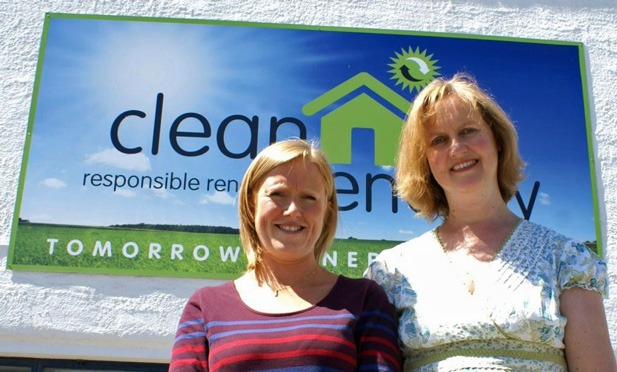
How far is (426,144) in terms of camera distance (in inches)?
80.1

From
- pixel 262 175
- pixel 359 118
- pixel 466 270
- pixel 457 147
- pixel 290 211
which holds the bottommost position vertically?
pixel 466 270

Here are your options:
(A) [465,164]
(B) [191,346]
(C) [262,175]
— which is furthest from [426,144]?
(B) [191,346]

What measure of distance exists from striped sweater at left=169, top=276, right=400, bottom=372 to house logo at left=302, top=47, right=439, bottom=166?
2046 mm

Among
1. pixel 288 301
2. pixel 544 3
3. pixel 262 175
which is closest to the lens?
pixel 288 301

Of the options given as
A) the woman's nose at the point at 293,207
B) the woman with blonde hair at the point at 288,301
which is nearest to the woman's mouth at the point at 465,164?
the woman with blonde hair at the point at 288,301

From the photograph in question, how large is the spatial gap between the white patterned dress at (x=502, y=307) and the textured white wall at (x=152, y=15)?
6.34ft

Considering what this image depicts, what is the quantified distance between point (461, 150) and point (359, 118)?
1971 mm

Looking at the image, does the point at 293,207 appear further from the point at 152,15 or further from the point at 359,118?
the point at 152,15

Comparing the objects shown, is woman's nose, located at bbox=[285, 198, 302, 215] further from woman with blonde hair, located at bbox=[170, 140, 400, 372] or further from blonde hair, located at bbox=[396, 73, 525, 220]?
blonde hair, located at bbox=[396, 73, 525, 220]

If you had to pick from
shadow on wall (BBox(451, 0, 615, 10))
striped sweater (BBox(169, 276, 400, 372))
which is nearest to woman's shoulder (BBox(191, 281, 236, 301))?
striped sweater (BBox(169, 276, 400, 372))

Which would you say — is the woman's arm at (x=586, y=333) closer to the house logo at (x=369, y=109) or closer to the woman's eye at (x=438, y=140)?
the woman's eye at (x=438, y=140)

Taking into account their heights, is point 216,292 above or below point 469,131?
below

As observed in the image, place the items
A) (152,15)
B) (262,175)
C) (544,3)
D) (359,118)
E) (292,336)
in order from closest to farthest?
(292,336), (262,175), (359,118), (152,15), (544,3)

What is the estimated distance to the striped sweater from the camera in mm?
1614
